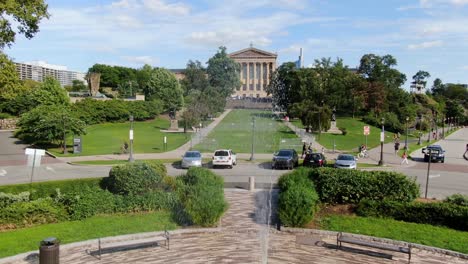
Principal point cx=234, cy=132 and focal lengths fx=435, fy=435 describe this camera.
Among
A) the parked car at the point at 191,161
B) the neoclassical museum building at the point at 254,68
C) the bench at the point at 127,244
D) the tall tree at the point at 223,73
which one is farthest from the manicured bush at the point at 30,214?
the neoclassical museum building at the point at 254,68

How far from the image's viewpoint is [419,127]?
3605 inches

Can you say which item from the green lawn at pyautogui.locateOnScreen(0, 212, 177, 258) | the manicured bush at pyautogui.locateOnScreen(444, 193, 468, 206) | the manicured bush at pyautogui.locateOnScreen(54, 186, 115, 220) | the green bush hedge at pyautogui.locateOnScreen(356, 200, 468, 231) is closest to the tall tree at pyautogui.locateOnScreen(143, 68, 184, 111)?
the manicured bush at pyautogui.locateOnScreen(54, 186, 115, 220)

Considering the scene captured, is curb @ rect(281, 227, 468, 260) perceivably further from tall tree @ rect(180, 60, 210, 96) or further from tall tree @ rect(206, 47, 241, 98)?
tall tree @ rect(206, 47, 241, 98)

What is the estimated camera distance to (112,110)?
70.4 m

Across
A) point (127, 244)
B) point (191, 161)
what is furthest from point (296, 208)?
point (191, 161)

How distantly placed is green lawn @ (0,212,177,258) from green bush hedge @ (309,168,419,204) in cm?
605

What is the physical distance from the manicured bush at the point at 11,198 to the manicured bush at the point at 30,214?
1.54 feet

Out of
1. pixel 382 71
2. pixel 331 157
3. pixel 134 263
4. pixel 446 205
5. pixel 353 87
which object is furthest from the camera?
pixel 382 71

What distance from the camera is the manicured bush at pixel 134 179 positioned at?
16.7 meters

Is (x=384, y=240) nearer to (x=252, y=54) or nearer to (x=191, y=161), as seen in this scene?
(x=191, y=161)

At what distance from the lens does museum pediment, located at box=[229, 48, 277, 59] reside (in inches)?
5917

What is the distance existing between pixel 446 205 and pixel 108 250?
11379mm

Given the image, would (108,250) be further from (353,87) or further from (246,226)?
(353,87)

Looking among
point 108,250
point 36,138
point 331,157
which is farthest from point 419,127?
point 108,250
